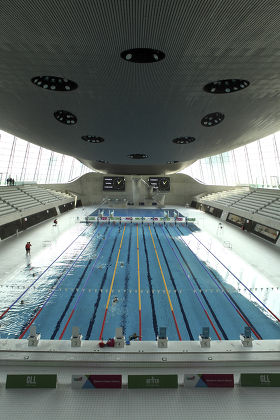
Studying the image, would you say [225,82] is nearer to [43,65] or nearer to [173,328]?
[43,65]

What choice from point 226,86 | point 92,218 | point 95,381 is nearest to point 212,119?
point 226,86

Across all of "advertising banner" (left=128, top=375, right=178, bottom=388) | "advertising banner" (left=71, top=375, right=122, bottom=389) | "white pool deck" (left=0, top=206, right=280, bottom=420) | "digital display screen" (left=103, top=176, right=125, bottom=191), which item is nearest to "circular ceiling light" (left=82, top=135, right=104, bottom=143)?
"white pool deck" (left=0, top=206, right=280, bottom=420)

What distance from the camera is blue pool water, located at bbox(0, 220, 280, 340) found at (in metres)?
6.54

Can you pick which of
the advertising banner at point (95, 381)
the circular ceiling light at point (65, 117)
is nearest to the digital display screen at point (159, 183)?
the circular ceiling light at point (65, 117)

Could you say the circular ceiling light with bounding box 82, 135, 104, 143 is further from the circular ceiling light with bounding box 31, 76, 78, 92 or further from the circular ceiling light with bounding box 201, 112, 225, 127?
the circular ceiling light with bounding box 31, 76, 78, 92

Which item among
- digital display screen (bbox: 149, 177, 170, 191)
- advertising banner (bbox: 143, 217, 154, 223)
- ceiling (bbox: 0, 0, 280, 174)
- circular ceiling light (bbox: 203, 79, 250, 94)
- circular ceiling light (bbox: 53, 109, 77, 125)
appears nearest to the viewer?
ceiling (bbox: 0, 0, 280, 174)

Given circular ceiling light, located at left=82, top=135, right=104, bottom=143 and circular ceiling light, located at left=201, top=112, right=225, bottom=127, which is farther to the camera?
circular ceiling light, located at left=82, top=135, right=104, bottom=143

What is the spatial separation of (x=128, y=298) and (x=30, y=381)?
4.68 metres

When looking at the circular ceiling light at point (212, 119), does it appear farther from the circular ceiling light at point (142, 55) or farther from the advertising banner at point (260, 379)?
the advertising banner at point (260, 379)

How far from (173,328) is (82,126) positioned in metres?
8.91

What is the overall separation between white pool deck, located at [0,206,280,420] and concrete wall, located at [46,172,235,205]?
3154 centimetres

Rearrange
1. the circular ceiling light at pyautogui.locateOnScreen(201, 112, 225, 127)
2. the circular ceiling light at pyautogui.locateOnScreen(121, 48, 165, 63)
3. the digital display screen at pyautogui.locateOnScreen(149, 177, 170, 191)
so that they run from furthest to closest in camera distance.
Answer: the digital display screen at pyautogui.locateOnScreen(149, 177, 170, 191), the circular ceiling light at pyautogui.locateOnScreen(201, 112, 225, 127), the circular ceiling light at pyautogui.locateOnScreen(121, 48, 165, 63)

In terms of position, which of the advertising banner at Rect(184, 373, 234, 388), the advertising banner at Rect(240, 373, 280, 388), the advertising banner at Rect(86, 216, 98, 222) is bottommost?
the advertising banner at Rect(184, 373, 234, 388)

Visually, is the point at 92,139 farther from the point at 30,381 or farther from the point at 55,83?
the point at 30,381
